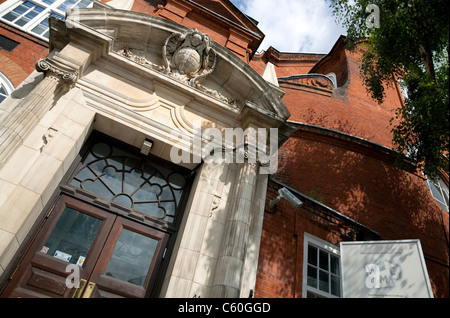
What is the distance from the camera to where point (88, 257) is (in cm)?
431

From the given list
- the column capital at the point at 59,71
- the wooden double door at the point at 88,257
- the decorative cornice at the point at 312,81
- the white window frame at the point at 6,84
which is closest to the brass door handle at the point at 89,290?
the wooden double door at the point at 88,257

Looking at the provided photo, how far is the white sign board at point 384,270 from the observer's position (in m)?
5.20

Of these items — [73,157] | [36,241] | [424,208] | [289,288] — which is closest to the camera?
[36,241]

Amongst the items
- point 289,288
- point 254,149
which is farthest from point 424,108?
point 289,288

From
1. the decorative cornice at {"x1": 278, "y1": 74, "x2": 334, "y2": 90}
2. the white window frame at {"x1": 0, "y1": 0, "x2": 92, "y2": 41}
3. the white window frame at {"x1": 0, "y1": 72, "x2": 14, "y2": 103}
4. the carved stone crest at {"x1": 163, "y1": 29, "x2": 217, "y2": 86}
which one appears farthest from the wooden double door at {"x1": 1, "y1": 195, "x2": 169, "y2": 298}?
the decorative cornice at {"x1": 278, "y1": 74, "x2": 334, "y2": 90}

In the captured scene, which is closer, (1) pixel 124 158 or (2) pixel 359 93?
(1) pixel 124 158

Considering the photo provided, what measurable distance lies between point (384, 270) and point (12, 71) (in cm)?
963

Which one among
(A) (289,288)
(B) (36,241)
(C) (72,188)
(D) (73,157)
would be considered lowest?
(B) (36,241)

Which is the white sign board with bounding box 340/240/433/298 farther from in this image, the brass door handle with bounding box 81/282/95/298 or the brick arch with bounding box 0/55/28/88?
the brick arch with bounding box 0/55/28/88

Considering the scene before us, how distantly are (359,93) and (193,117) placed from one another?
9169 mm

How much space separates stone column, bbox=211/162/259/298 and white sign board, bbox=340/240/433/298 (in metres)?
2.55

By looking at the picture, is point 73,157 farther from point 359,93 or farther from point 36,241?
point 359,93

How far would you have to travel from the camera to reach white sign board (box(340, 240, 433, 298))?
520cm

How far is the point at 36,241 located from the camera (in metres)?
4.14
